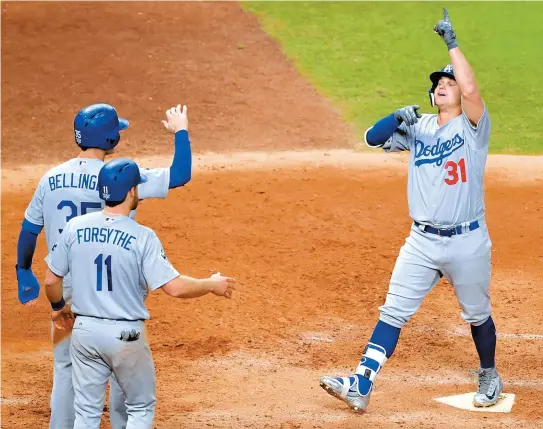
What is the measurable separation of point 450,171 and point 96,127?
2280 mm

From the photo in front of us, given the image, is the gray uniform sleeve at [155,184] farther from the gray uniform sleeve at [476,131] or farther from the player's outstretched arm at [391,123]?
the gray uniform sleeve at [476,131]

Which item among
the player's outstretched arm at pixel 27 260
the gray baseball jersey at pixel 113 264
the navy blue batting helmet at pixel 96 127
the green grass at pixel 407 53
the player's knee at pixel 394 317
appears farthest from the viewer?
the green grass at pixel 407 53

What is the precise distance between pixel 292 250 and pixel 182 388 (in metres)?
2.92

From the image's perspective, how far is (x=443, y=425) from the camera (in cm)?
670

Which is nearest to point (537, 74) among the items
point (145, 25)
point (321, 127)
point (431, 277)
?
point (321, 127)

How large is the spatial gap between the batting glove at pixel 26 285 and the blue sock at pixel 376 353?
7.16 ft

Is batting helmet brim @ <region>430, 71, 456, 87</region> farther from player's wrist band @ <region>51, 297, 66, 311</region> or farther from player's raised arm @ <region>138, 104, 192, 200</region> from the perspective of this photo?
player's wrist band @ <region>51, 297, 66, 311</region>

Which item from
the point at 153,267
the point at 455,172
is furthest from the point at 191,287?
the point at 455,172

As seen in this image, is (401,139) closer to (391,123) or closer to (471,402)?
(391,123)

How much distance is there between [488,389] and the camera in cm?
705

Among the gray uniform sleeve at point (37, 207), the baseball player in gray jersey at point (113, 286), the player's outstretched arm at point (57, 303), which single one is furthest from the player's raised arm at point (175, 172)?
the player's outstretched arm at point (57, 303)

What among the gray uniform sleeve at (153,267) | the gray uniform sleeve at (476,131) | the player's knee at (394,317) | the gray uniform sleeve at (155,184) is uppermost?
the gray uniform sleeve at (476,131)

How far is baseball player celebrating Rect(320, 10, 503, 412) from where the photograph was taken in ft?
22.1

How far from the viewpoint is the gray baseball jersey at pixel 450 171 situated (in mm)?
6723
